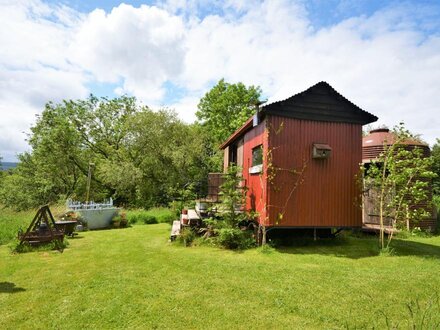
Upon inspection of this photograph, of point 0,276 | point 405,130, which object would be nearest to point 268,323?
point 0,276

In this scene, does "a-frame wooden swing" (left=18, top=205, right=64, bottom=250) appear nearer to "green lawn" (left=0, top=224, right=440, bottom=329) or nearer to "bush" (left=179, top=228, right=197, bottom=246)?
"green lawn" (left=0, top=224, right=440, bottom=329)

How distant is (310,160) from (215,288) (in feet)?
16.7

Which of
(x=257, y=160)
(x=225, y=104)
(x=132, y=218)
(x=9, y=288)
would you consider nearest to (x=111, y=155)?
(x=132, y=218)

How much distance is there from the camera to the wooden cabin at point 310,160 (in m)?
7.88

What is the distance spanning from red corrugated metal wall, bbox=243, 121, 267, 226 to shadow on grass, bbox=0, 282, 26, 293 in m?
5.90

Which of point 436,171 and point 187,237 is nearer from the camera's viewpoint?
point 187,237

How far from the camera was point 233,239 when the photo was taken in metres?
7.79

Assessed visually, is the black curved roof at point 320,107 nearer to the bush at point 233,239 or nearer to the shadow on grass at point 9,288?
the bush at point 233,239

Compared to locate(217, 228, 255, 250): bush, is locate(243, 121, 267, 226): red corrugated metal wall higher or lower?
higher

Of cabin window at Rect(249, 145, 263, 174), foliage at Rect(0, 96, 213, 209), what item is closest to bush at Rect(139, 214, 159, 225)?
foliage at Rect(0, 96, 213, 209)

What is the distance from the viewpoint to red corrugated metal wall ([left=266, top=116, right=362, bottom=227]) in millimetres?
7887

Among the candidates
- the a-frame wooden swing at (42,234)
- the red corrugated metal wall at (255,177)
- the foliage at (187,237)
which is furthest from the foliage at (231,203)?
the a-frame wooden swing at (42,234)

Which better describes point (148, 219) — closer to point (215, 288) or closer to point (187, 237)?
point (187, 237)

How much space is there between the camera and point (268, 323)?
3.48 meters
